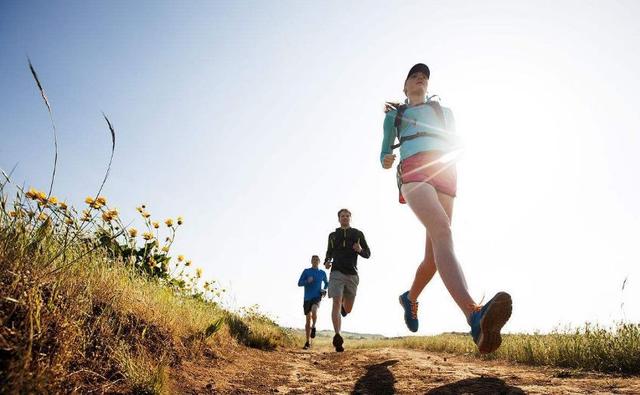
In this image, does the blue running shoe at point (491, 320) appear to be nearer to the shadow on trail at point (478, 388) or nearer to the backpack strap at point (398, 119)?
the shadow on trail at point (478, 388)

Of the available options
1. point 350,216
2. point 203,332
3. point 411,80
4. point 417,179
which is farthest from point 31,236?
point 350,216

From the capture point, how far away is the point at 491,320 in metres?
2.20

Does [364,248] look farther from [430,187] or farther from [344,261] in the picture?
[430,187]

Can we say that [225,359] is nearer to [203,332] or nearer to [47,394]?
[203,332]

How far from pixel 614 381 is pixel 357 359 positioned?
273 centimetres

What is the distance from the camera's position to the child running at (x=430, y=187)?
2.25 metres

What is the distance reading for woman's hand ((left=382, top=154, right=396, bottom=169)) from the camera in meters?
3.41

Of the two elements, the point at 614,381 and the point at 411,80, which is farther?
the point at 411,80

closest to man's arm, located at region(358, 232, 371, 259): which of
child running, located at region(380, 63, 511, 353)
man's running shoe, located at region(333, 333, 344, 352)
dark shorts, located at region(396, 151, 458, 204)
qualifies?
man's running shoe, located at region(333, 333, 344, 352)

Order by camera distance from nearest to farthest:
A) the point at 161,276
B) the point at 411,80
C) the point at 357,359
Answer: the point at 411,80, the point at 357,359, the point at 161,276

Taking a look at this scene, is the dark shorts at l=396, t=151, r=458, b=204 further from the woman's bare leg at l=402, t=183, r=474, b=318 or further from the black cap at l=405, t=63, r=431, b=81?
the black cap at l=405, t=63, r=431, b=81

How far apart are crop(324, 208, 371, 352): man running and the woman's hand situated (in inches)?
133

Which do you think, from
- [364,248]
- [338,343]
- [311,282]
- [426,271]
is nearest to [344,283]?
[364,248]

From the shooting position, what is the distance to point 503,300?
7.07 feet
